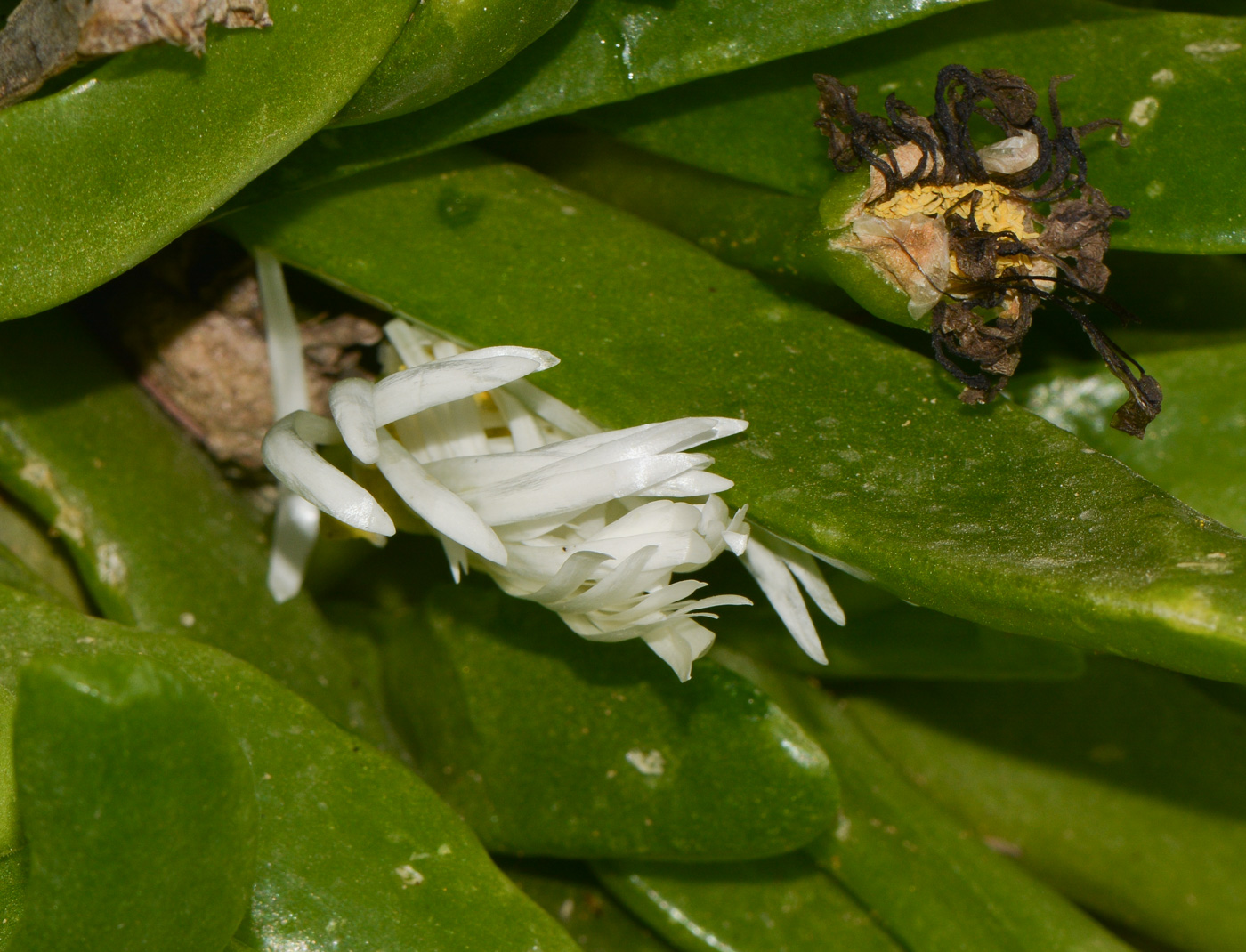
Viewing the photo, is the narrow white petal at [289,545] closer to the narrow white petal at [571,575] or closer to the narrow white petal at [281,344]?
the narrow white petal at [281,344]

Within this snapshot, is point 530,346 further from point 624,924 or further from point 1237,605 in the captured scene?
point 624,924

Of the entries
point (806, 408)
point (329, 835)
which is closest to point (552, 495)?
point (806, 408)

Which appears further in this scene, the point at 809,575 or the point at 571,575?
the point at 809,575

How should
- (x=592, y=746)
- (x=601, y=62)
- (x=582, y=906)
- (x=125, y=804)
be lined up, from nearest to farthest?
(x=125, y=804), (x=601, y=62), (x=592, y=746), (x=582, y=906)

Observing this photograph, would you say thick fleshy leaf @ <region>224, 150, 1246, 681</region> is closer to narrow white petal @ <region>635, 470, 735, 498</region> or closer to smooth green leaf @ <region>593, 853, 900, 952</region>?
narrow white petal @ <region>635, 470, 735, 498</region>

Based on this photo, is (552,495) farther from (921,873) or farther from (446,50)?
(921,873)

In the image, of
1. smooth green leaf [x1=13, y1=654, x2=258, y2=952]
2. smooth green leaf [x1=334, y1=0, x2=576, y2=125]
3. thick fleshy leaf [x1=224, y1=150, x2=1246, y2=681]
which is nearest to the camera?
smooth green leaf [x1=13, y1=654, x2=258, y2=952]

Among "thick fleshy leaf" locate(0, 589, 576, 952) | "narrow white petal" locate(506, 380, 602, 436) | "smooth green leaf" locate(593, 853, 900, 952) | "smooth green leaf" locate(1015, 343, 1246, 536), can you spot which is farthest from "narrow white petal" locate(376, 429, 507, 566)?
"smooth green leaf" locate(1015, 343, 1246, 536)
